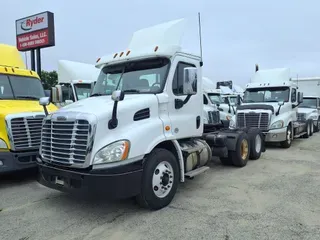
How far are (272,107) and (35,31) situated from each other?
553 inches

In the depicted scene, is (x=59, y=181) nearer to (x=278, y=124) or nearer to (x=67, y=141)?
(x=67, y=141)

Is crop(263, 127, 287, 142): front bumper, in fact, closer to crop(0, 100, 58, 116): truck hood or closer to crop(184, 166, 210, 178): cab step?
crop(184, 166, 210, 178): cab step

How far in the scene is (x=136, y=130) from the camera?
13.7ft

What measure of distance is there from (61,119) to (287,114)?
8.85m

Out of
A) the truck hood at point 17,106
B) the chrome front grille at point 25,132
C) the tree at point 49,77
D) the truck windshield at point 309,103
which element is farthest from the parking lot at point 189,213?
the tree at point 49,77

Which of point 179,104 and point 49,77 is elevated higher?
point 49,77

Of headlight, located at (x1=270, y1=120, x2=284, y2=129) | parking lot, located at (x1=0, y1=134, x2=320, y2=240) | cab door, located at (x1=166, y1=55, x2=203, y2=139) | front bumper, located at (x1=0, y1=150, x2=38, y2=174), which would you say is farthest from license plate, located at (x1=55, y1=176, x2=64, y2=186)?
headlight, located at (x1=270, y1=120, x2=284, y2=129)

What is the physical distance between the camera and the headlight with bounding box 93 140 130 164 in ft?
12.8

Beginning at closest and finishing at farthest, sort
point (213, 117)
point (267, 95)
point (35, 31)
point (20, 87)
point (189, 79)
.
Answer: point (189, 79) → point (20, 87) → point (267, 95) → point (213, 117) → point (35, 31)

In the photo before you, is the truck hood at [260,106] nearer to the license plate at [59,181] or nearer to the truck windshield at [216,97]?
the truck windshield at [216,97]

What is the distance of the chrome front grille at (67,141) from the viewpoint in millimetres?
3961

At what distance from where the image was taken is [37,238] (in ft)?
12.2

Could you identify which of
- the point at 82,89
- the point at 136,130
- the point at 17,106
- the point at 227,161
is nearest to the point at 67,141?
the point at 136,130

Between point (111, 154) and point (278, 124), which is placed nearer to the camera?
point (111, 154)
